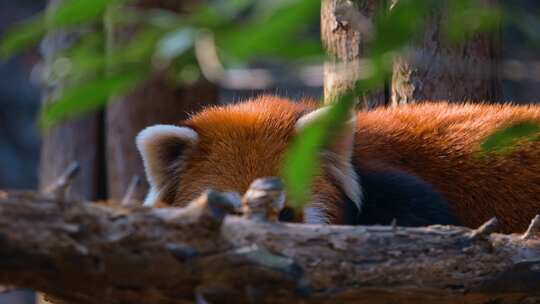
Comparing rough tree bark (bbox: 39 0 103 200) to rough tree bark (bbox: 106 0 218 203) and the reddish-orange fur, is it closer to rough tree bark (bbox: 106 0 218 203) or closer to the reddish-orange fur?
rough tree bark (bbox: 106 0 218 203)

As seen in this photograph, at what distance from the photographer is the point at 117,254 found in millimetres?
1829

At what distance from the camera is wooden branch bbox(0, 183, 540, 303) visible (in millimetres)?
1772

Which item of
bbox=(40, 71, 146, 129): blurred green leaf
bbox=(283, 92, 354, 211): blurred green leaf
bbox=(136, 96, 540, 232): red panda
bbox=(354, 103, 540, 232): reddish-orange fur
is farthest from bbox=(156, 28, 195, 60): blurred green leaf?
bbox=(354, 103, 540, 232): reddish-orange fur

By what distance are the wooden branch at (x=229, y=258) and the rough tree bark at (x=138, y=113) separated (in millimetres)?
3221

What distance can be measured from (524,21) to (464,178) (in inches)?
96.3

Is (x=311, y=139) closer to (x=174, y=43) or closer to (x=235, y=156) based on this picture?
A: (x=174, y=43)

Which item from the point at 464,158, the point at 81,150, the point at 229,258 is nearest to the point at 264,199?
the point at 229,258

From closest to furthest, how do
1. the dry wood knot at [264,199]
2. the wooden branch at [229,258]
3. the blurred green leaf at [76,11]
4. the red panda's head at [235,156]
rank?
the blurred green leaf at [76,11] → the wooden branch at [229,258] → the dry wood knot at [264,199] → the red panda's head at [235,156]

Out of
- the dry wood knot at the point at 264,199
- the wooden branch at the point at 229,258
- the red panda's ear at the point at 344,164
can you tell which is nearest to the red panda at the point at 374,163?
the red panda's ear at the point at 344,164

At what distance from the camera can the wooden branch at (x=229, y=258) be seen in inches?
69.8

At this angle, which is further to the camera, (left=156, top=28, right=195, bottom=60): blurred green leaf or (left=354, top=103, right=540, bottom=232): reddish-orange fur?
(left=354, top=103, right=540, bottom=232): reddish-orange fur

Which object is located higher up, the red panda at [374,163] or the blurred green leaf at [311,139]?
the blurred green leaf at [311,139]

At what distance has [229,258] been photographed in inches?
A: 76.7

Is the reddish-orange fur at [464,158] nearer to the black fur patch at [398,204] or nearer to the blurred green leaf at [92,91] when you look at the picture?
the black fur patch at [398,204]
